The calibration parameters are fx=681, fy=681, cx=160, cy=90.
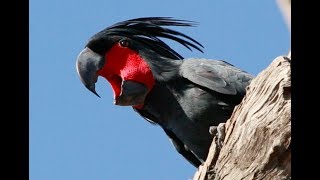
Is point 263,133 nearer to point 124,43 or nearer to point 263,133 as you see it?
point 263,133

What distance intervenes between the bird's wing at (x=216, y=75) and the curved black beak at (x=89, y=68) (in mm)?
709

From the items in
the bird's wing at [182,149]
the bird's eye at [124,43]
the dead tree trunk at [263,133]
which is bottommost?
the bird's wing at [182,149]

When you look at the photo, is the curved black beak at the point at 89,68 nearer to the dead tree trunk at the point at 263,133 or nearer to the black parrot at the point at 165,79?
the black parrot at the point at 165,79

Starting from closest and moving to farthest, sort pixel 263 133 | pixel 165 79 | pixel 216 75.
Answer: pixel 263 133, pixel 216 75, pixel 165 79

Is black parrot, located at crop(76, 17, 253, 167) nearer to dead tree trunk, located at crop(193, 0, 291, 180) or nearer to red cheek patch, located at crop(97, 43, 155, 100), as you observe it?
red cheek patch, located at crop(97, 43, 155, 100)

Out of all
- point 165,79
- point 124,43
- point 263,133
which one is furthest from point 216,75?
point 263,133

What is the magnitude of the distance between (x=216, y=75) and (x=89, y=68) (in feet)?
3.52

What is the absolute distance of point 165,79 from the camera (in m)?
5.57

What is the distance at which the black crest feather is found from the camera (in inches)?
228

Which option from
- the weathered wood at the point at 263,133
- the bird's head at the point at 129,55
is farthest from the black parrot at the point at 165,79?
the weathered wood at the point at 263,133

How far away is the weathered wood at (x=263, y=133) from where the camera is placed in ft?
11.6

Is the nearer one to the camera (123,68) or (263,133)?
(263,133)

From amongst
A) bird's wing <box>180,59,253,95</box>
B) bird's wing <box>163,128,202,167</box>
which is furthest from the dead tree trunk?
bird's wing <box>163,128,202,167</box>
